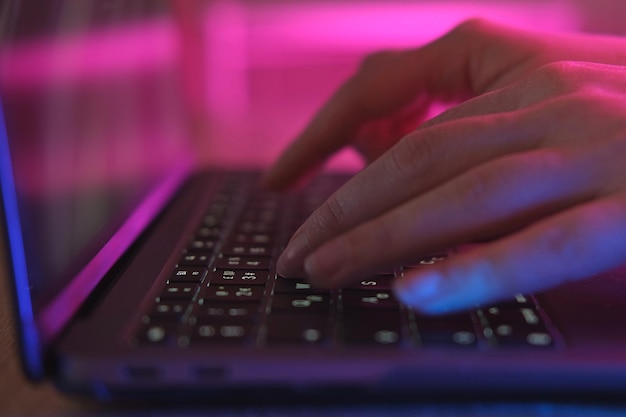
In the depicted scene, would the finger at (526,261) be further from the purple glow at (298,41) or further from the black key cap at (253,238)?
the purple glow at (298,41)

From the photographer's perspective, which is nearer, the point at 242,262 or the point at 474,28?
the point at 242,262

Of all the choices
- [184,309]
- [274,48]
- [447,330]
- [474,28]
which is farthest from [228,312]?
[274,48]

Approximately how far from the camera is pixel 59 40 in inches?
18.5

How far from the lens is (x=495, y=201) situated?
0.37 meters

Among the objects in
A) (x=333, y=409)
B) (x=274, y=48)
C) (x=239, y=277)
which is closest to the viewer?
(x=333, y=409)

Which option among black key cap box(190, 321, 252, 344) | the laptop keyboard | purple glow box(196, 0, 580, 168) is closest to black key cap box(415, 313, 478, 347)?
the laptop keyboard

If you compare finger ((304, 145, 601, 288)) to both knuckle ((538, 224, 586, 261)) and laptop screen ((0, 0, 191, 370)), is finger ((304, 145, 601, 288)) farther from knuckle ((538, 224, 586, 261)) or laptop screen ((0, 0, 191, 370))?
laptop screen ((0, 0, 191, 370))

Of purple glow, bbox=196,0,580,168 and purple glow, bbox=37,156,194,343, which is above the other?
purple glow, bbox=196,0,580,168

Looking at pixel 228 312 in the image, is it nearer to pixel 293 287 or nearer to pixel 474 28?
pixel 293 287

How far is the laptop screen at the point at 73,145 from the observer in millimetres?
368

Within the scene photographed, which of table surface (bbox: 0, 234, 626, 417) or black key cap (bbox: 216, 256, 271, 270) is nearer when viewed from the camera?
table surface (bbox: 0, 234, 626, 417)

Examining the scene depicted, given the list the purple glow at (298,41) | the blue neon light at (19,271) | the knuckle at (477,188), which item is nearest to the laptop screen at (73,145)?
the blue neon light at (19,271)

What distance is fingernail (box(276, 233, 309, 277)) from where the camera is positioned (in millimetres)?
428

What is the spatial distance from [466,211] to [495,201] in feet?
0.06
